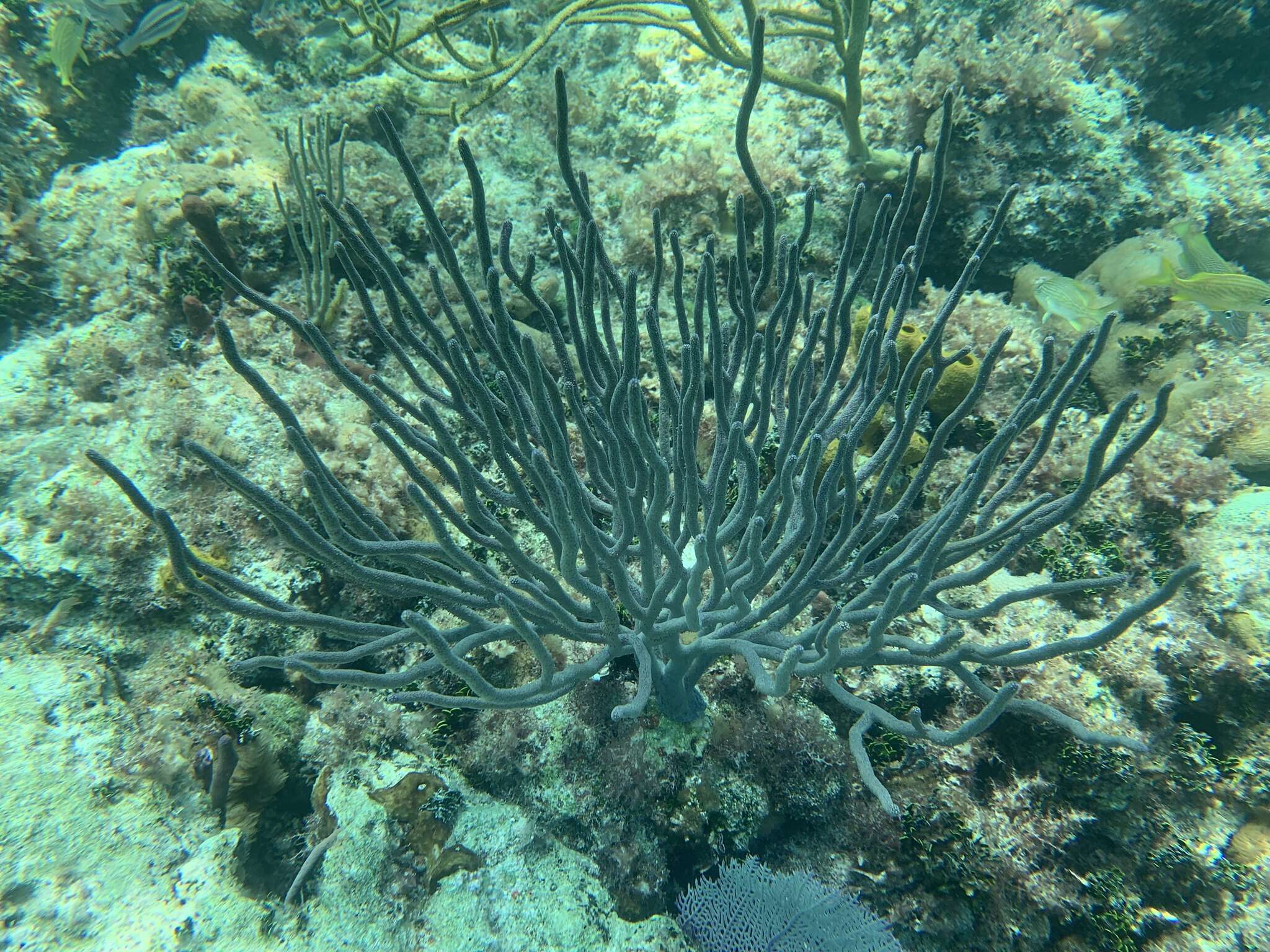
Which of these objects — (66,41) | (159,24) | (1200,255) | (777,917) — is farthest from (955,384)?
(66,41)

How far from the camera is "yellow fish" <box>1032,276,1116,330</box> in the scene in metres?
3.46

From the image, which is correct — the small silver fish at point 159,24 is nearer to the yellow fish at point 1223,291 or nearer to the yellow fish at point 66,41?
the yellow fish at point 66,41

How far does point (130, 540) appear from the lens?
116 inches

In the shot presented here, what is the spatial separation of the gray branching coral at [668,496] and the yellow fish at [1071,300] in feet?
6.40

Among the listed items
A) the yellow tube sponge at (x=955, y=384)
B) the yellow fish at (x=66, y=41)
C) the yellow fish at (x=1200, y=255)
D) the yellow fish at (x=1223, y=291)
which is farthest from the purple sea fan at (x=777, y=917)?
the yellow fish at (x=66, y=41)

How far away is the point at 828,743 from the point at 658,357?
72.8 inches

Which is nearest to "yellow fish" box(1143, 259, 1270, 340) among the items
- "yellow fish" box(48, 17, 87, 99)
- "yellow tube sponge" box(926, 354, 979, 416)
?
"yellow tube sponge" box(926, 354, 979, 416)

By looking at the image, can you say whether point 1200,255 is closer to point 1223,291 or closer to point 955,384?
point 1223,291

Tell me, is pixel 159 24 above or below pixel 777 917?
above

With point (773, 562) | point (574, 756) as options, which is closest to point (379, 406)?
point (773, 562)

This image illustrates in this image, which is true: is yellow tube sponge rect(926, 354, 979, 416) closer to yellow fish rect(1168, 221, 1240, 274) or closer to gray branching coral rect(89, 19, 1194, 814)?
gray branching coral rect(89, 19, 1194, 814)

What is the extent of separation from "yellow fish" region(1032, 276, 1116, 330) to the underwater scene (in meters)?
0.02

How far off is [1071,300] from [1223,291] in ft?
2.42

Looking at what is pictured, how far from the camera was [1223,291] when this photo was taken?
10.6 ft
